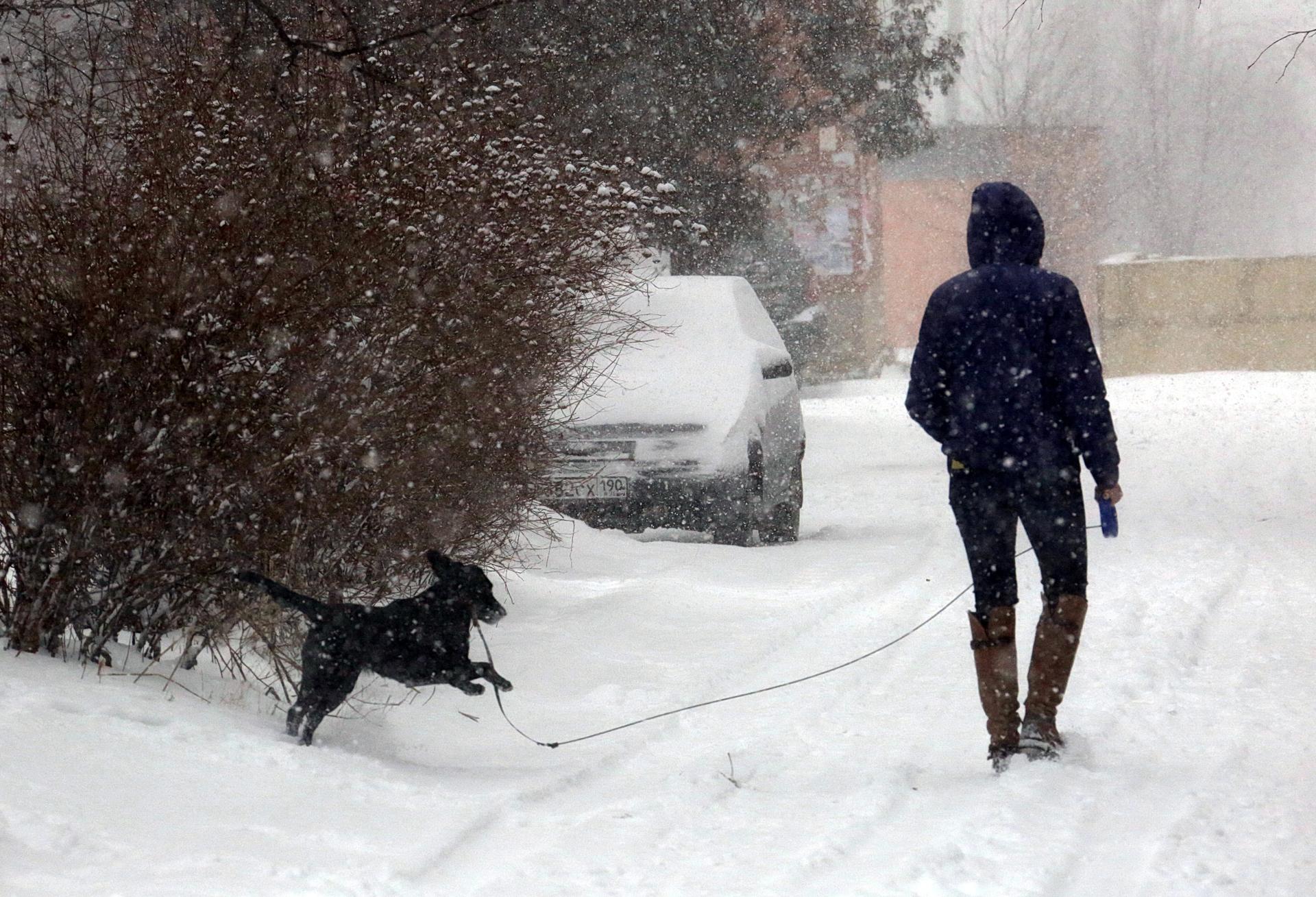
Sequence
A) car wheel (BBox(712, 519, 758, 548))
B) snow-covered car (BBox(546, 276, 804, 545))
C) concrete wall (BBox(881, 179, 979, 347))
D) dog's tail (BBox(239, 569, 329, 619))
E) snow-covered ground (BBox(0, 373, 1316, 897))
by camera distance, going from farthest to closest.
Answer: concrete wall (BBox(881, 179, 979, 347)), car wheel (BBox(712, 519, 758, 548)), snow-covered car (BBox(546, 276, 804, 545)), dog's tail (BBox(239, 569, 329, 619)), snow-covered ground (BBox(0, 373, 1316, 897))

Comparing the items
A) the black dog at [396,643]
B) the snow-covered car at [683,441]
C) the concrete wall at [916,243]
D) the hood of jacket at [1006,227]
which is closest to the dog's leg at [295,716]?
the black dog at [396,643]

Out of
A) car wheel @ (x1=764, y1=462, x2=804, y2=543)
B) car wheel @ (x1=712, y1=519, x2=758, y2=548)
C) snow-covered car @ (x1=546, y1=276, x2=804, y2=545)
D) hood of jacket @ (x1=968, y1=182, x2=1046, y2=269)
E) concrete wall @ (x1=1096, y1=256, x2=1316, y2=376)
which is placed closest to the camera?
hood of jacket @ (x1=968, y1=182, x2=1046, y2=269)

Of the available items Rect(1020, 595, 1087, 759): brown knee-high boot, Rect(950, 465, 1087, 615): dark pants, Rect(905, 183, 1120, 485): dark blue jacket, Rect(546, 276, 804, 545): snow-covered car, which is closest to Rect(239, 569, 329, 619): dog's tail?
Rect(905, 183, 1120, 485): dark blue jacket

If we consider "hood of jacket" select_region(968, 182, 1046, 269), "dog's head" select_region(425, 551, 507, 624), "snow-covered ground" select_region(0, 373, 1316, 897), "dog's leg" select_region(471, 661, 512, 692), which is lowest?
"snow-covered ground" select_region(0, 373, 1316, 897)

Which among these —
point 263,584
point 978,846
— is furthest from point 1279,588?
point 263,584

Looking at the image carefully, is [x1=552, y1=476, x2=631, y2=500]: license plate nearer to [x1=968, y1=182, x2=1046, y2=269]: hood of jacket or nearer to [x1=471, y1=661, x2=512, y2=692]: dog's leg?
[x1=471, y1=661, x2=512, y2=692]: dog's leg

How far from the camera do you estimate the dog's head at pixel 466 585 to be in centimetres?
474

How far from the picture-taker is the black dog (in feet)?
15.0

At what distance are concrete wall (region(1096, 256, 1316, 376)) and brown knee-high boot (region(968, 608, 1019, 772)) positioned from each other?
84.5 ft

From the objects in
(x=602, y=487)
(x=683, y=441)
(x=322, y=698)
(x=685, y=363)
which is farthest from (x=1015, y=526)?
(x=685, y=363)

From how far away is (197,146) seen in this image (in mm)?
5344

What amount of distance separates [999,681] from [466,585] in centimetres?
176

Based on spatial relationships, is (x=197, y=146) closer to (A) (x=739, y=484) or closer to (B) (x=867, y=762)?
(B) (x=867, y=762)

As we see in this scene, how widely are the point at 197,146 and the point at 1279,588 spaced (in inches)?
236
